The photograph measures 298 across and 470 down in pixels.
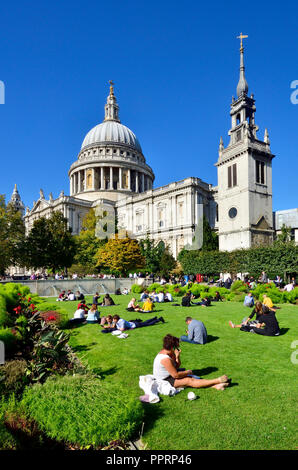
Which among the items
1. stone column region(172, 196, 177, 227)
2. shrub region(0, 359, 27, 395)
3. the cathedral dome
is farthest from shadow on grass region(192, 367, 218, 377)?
the cathedral dome

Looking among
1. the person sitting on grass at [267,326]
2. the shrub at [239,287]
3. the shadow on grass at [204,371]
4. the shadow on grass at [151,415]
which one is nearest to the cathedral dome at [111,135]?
the shrub at [239,287]

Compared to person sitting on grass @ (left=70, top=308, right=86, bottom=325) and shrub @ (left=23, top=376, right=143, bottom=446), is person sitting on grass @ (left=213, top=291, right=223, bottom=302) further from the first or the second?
shrub @ (left=23, top=376, right=143, bottom=446)

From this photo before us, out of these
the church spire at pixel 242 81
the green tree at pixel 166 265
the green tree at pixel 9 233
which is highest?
the church spire at pixel 242 81

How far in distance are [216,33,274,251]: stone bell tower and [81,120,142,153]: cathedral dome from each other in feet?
135

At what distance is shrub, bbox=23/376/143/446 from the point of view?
4.21 m

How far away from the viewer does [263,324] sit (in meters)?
10.6

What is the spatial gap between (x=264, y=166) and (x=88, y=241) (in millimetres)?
28982

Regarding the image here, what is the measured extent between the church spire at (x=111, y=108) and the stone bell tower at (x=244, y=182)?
51432 millimetres

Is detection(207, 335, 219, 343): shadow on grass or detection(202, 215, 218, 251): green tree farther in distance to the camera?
detection(202, 215, 218, 251): green tree

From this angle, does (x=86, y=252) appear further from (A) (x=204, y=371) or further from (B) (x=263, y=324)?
(A) (x=204, y=371)

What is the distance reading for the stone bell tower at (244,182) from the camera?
4141 centimetres

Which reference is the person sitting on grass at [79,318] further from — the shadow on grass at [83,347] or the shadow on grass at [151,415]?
the shadow on grass at [151,415]

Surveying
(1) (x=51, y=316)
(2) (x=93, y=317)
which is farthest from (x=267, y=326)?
(1) (x=51, y=316)
